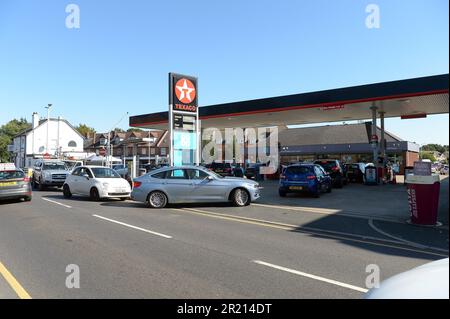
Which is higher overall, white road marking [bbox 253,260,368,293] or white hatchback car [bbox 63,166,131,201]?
white hatchback car [bbox 63,166,131,201]

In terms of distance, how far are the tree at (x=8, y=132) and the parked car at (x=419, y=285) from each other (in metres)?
95.5

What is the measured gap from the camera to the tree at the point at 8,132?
88.9m

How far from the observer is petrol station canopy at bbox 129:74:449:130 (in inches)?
815

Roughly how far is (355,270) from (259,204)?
31.3ft

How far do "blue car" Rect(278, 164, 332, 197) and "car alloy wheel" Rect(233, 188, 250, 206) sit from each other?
4062mm

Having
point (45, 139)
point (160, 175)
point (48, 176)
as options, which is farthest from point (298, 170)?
point (45, 139)

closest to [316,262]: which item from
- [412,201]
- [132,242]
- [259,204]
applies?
[132,242]

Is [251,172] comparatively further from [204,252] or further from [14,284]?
[14,284]

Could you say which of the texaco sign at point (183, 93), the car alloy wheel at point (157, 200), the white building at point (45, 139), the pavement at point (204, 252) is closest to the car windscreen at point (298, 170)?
the pavement at point (204, 252)

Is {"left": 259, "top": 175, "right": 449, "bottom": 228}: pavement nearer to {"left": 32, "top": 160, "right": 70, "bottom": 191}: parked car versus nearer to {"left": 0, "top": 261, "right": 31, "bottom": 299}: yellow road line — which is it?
{"left": 0, "top": 261, "right": 31, "bottom": 299}: yellow road line

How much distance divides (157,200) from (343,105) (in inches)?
558

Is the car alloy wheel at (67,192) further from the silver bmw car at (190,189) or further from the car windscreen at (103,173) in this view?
the silver bmw car at (190,189)

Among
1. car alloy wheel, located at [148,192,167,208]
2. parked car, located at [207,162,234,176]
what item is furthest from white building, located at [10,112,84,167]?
car alloy wheel, located at [148,192,167,208]
